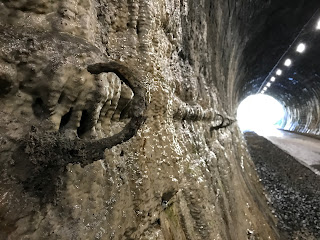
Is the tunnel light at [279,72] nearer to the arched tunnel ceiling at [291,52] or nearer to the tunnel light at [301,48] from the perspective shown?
the arched tunnel ceiling at [291,52]

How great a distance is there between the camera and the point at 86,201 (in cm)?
102

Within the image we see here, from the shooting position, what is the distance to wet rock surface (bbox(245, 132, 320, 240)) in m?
3.57

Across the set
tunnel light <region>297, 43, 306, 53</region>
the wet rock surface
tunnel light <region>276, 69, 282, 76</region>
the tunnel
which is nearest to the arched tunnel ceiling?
tunnel light <region>297, 43, 306, 53</region>

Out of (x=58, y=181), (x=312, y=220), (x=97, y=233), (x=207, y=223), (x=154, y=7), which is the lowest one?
(x=312, y=220)

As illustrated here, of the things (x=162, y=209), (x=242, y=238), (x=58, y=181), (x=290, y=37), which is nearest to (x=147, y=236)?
(x=162, y=209)

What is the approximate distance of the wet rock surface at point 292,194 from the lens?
3566mm

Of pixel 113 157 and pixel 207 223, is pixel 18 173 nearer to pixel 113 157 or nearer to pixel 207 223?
pixel 113 157

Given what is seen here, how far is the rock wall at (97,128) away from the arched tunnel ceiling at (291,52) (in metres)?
5.73

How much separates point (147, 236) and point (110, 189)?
0.43 m

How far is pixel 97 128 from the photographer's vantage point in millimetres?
1176

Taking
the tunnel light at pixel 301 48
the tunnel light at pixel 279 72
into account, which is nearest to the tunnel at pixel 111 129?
the tunnel light at pixel 301 48

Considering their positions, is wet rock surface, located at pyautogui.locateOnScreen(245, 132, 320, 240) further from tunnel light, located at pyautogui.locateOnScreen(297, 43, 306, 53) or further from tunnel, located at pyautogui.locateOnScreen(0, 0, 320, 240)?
tunnel light, located at pyautogui.locateOnScreen(297, 43, 306, 53)

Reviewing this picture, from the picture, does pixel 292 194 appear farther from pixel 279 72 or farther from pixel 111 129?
pixel 279 72

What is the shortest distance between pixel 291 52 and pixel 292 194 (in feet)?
23.7
